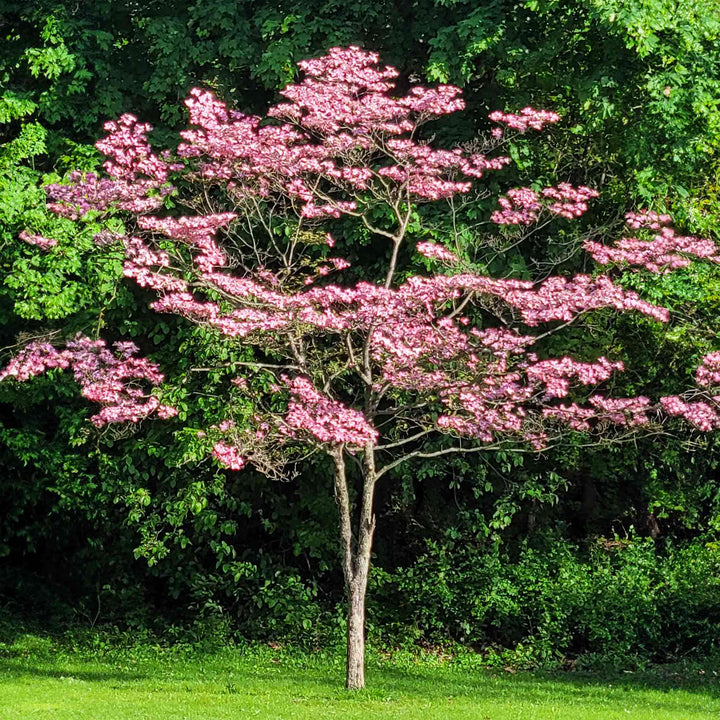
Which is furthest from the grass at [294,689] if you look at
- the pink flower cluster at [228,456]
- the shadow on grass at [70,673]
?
the pink flower cluster at [228,456]

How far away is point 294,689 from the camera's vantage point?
13.1 m

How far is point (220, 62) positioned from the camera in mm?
15773

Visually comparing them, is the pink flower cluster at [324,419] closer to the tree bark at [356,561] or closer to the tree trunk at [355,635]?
the tree bark at [356,561]

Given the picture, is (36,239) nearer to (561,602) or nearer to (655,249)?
(655,249)

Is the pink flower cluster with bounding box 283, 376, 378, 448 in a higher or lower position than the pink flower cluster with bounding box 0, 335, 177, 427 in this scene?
lower

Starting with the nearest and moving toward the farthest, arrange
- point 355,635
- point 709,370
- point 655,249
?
point 355,635 → point 655,249 → point 709,370

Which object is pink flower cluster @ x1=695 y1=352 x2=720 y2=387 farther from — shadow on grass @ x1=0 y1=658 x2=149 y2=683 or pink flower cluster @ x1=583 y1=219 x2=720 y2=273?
shadow on grass @ x1=0 y1=658 x2=149 y2=683

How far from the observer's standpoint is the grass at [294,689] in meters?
11.6

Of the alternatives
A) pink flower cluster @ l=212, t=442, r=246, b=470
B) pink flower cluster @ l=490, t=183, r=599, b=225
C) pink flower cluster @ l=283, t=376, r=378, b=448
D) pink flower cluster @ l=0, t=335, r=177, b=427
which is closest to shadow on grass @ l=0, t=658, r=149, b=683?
pink flower cluster @ l=0, t=335, r=177, b=427

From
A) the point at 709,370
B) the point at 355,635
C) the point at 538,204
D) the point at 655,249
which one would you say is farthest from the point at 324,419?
the point at 709,370

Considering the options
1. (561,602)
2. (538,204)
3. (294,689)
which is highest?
(538,204)

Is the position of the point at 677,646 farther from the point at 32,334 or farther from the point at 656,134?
the point at 32,334

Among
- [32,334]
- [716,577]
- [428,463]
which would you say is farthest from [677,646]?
[32,334]

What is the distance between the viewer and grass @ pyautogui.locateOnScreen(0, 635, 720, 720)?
457 inches
